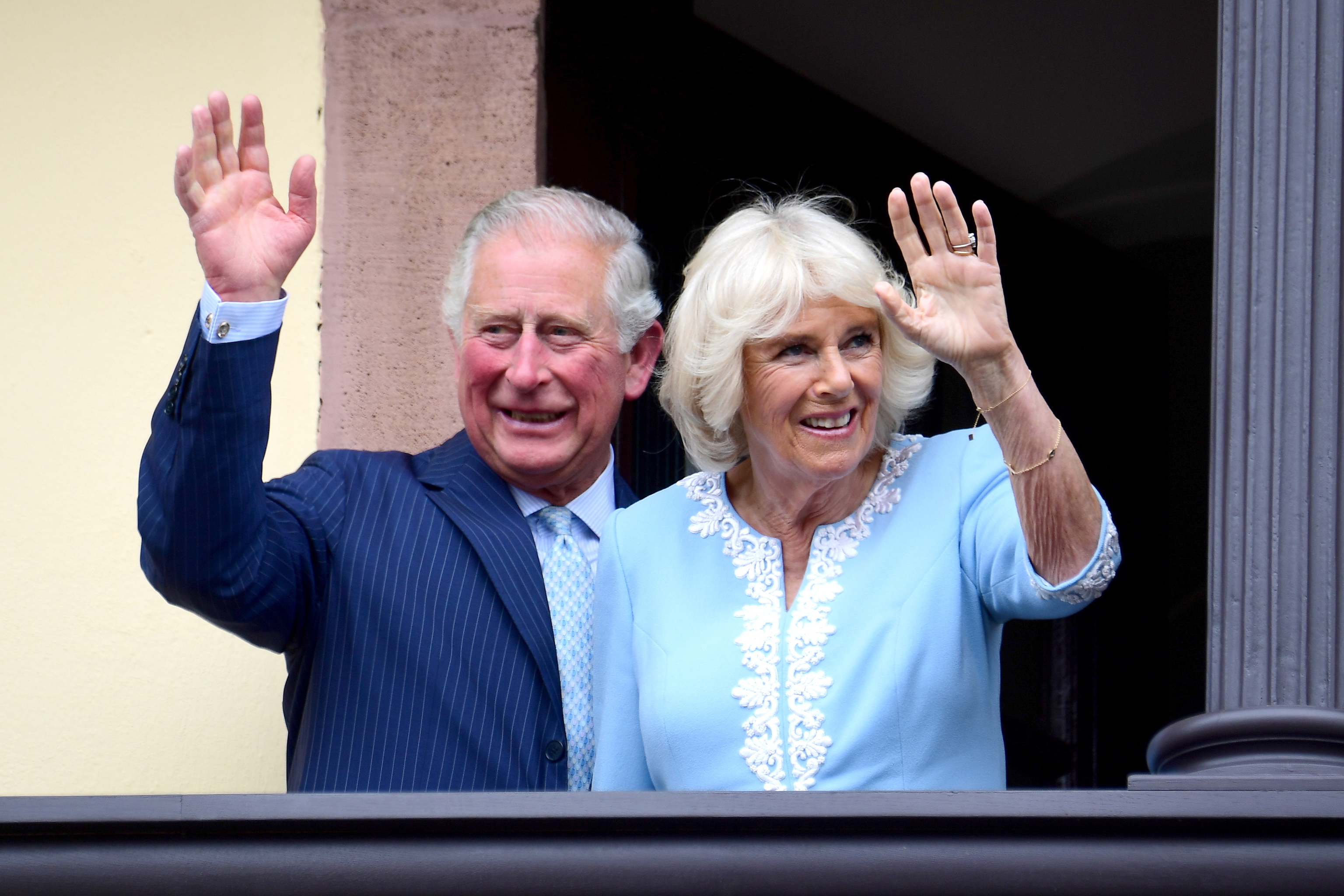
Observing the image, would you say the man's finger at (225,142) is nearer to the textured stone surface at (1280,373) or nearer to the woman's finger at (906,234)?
the woman's finger at (906,234)

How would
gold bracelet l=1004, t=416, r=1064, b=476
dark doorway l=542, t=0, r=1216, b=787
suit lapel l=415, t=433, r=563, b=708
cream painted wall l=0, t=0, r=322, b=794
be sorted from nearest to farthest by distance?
gold bracelet l=1004, t=416, r=1064, b=476 < suit lapel l=415, t=433, r=563, b=708 < cream painted wall l=0, t=0, r=322, b=794 < dark doorway l=542, t=0, r=1216, b=787

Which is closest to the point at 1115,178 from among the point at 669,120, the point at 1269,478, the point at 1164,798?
the point at 669,120

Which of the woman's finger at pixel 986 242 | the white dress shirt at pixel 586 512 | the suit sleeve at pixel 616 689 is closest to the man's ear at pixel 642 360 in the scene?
the white dress shirt at pixel 586 512

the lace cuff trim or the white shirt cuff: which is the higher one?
the white shirt cuff

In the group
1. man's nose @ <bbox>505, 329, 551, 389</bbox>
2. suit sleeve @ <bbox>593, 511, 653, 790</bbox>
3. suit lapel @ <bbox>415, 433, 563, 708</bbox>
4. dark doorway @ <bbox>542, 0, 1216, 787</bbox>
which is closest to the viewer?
suit sleeve @ <bbox>593, 511, 653, 790</bbox>

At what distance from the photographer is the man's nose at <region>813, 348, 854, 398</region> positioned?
2.09 m

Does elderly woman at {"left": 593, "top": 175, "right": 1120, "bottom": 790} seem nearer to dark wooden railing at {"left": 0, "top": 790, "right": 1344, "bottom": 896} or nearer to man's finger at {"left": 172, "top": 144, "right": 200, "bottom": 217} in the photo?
dark wooden railing at {"left": 0, "top": 790, "right": 1344, "bottom": 896}

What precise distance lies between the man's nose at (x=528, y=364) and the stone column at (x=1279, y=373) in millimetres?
1043

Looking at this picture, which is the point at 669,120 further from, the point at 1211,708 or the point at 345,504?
the point at 1211,708

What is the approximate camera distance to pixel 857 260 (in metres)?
2.15

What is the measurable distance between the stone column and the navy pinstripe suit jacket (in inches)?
39.9

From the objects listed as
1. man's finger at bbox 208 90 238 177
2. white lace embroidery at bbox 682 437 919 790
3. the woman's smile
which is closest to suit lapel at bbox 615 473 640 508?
white lace embroidery at bbox 682 437 919 790

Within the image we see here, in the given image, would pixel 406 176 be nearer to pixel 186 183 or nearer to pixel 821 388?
pixel 186 183

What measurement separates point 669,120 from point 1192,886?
2.49 metres
